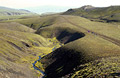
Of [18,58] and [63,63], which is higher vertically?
[63,63]

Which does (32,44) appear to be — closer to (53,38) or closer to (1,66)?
(53,38)

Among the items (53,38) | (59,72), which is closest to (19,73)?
(59,72)

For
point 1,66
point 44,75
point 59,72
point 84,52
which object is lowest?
point 44,75

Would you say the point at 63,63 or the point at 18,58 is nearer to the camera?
the point at 63,63

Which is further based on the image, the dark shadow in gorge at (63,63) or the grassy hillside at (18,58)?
the grassy hillside at (18,58)

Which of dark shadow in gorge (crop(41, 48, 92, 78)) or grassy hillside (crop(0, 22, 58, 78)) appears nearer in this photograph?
dark shadow in gorge (crop(41, 48, 92, 78))

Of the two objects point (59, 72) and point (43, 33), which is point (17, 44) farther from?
point (43, 33)

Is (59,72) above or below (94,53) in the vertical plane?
A: below

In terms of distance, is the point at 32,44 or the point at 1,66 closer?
the point at 1,66

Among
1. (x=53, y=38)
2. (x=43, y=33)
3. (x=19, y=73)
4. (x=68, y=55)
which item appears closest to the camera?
(x=19, y=73)

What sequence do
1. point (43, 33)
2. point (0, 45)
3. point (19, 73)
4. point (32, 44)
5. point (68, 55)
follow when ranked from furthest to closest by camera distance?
point (43, 33), point (32, 44), point (0, 45), point (68, 55), point (19, 73)

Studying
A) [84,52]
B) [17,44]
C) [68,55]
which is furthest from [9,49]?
[84,52]
